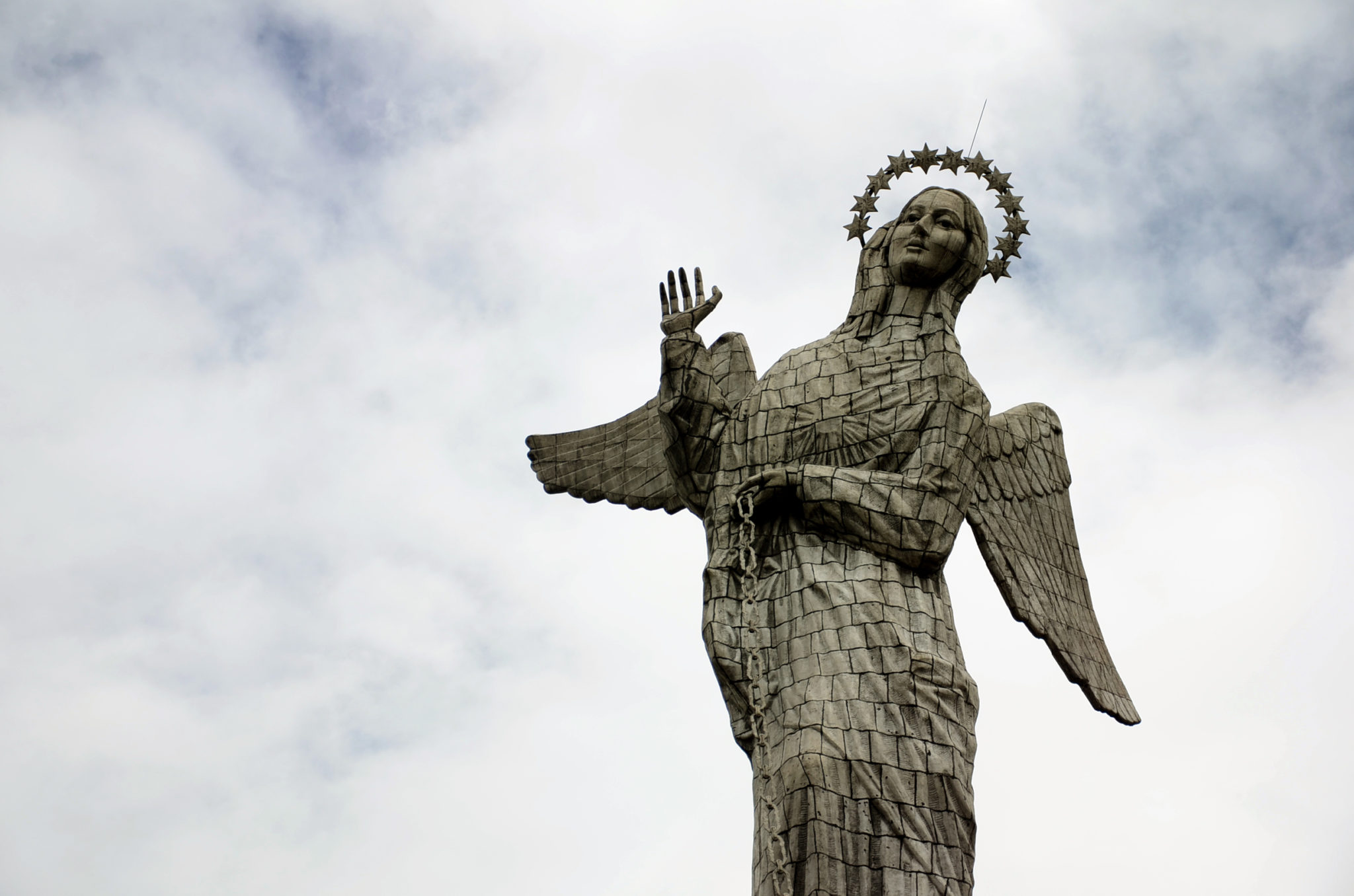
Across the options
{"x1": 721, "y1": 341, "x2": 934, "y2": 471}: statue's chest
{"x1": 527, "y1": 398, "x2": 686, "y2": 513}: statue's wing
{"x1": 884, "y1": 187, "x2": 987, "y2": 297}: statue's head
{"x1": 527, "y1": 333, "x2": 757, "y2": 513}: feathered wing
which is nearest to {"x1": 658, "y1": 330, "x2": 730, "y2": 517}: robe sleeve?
{"x1": 721, "y1": 341, "x2": 934, "y2": 471}: statue's chest

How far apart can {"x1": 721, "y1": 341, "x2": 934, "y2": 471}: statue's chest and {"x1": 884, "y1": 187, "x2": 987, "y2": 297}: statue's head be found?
0.49 meters

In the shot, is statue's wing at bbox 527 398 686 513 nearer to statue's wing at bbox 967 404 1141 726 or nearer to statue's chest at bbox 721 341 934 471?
statue's chest at bbox 721 341 934 471

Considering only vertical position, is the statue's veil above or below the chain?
above

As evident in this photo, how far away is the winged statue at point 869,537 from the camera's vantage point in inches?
397

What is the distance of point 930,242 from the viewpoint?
1154cm

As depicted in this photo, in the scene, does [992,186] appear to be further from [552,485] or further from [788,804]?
[788,804]

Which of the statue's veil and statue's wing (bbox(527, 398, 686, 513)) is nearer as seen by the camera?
the statue's veil

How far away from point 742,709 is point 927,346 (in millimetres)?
2489

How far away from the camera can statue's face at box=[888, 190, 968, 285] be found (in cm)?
1153

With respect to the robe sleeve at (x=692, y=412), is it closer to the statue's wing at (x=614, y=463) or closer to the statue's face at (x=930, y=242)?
the statue's wing at (x=614, y=463)

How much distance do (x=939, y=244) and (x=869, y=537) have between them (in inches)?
77.7

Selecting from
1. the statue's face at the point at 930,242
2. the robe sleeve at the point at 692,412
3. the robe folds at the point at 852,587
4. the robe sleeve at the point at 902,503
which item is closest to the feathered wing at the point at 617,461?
the robe sleeve at the point at 692,412

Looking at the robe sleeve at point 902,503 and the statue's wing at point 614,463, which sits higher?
the statue's wing at point 614,463

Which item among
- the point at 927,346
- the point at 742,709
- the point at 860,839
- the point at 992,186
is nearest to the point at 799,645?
the point at 742,709
